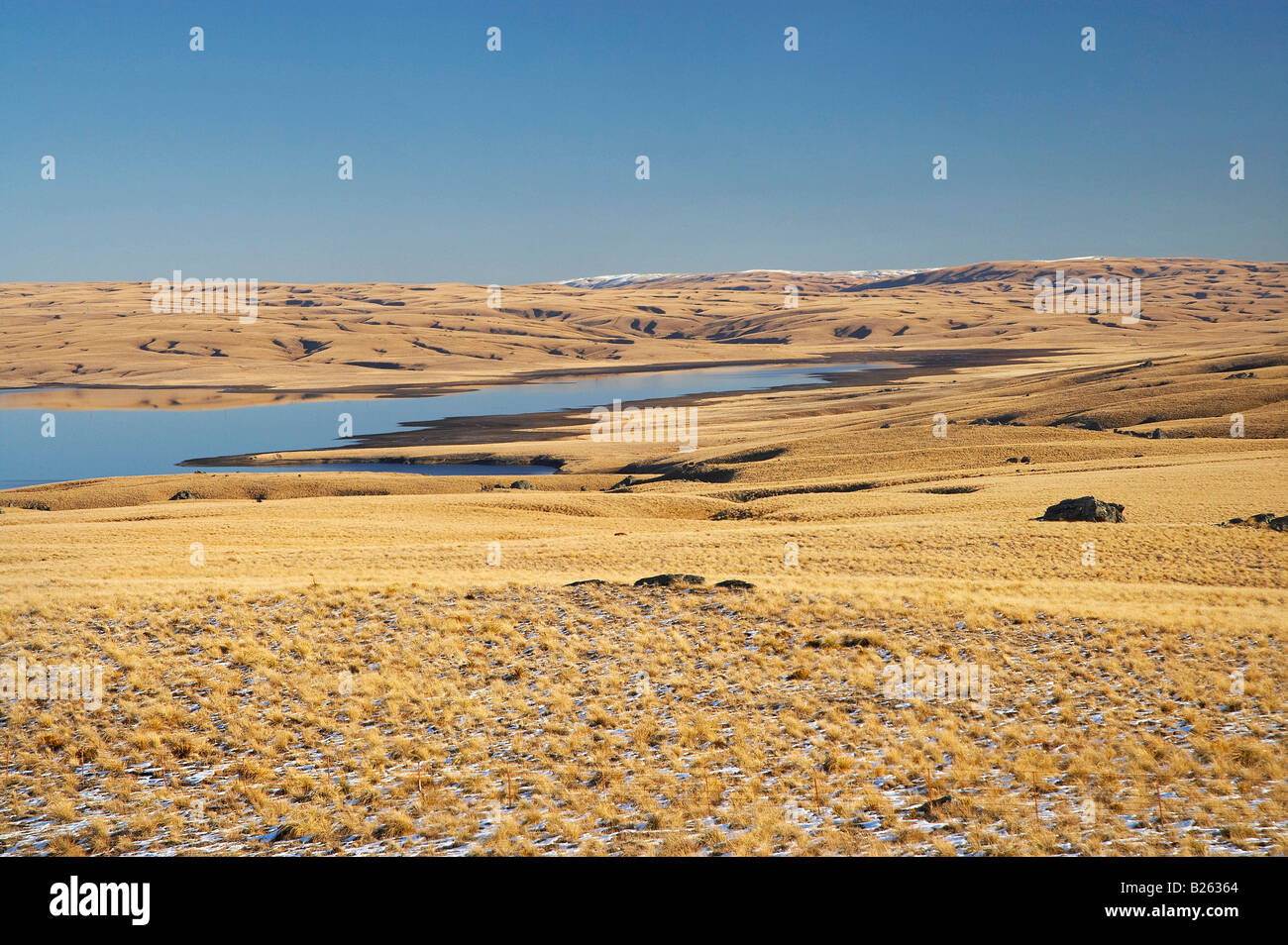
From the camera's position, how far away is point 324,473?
3199 inches

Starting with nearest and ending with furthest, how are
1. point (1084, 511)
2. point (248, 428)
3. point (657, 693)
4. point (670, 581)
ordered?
point (657, 693), point (670, 581), point (1084, 511), point (248, 428)

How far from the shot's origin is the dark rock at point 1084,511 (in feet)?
135

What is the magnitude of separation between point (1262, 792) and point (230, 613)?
68.4 feet

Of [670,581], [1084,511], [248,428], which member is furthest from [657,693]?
[248,428]

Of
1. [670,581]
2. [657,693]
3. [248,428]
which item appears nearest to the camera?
[657,693]

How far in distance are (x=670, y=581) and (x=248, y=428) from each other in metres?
119

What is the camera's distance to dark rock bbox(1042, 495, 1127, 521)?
41188 millimetres

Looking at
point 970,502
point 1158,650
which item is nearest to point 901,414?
point 970,502

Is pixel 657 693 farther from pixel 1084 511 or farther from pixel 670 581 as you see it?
pixel 1084 511

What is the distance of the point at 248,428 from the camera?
12988cm

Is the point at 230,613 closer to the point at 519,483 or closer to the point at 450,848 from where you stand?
the point at 450,848

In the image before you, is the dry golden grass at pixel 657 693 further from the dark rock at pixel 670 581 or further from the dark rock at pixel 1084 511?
the dark rock at pixel 1084 511

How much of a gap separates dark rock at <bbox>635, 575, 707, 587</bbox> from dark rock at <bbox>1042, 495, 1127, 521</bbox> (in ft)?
76.3

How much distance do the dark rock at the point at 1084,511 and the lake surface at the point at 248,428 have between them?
56.6 metres
